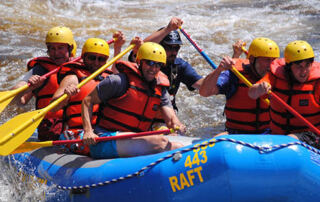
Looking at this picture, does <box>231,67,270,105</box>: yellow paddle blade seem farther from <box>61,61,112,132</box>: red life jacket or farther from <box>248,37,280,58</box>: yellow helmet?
<box>61,61,112,132</box>: red life jacket

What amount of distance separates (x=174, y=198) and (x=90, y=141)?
0.85m

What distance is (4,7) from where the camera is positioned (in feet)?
37.3

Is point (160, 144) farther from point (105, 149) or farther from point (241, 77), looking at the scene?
point (241, 77)

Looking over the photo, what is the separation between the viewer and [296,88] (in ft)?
13.2

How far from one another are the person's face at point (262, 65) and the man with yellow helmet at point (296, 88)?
21 centimetres

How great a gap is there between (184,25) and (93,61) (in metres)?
7.48

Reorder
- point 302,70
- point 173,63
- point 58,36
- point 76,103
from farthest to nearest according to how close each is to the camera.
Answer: point 173,63, point 58,36, point 76,103, point 302,70

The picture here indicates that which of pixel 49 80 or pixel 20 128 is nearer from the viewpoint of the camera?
pixel 20 128

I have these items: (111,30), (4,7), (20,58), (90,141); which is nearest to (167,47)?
(90,141)

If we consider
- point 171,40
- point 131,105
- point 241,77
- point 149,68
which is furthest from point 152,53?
point 171,40

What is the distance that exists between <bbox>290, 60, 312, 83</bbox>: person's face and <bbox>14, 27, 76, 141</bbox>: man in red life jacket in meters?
2.10

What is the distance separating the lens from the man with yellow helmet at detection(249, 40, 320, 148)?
155 inches

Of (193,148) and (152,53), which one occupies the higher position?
(152,53)

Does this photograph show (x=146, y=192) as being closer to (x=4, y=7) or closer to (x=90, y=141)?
(x=90, y=141)
